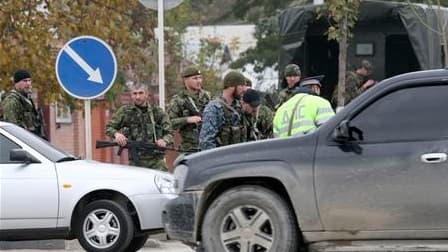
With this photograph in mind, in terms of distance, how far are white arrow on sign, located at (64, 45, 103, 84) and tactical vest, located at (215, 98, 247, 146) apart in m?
1.71

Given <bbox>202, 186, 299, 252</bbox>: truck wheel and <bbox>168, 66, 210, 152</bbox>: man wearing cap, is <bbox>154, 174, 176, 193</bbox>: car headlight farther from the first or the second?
<bbox>202, 186, 299, 252</bbox>: truck wheel

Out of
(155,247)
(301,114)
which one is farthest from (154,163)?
(301,114)

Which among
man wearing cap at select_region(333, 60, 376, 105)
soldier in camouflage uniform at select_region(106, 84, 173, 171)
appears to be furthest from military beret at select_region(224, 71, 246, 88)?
man wearing cap at select_region(333, 60, 376, 105)

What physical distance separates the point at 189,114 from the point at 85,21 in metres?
5.99

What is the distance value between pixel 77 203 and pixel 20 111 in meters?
2.80

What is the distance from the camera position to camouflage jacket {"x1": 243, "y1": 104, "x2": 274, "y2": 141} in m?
11.4

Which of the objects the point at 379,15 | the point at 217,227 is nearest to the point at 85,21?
the point at 379,15

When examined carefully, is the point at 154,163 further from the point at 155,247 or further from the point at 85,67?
the point at 85,67

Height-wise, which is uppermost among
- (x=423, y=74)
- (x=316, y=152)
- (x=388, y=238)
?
(x=423, y=74)

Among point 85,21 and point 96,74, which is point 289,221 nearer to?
point 96,74

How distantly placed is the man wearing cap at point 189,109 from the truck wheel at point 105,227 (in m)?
2.06

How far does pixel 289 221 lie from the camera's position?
27.5 feet

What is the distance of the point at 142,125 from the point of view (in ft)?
40.4

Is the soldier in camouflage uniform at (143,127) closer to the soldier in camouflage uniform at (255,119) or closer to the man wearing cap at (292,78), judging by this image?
the soldier in camouflage uniform at (255,119)
